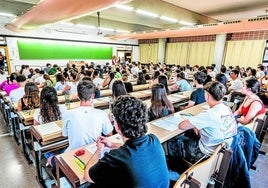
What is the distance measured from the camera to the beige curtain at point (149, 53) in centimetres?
1388

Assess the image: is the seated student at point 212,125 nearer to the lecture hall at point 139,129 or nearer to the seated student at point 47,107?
the lecture hall at point 139,129

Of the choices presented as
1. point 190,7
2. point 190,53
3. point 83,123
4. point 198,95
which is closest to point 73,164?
point 83,123

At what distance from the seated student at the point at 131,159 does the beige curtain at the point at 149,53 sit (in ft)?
43.1

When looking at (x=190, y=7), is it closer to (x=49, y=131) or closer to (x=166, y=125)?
(x=166, y=125)

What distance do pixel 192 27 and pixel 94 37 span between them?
825cm

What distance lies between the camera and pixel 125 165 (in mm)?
948

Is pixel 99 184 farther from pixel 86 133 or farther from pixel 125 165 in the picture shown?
pixel 86 133

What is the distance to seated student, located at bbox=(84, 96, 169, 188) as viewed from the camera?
3.14ft

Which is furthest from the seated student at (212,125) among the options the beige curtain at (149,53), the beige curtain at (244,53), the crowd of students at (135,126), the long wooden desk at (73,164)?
the beige curtain at (149,53)

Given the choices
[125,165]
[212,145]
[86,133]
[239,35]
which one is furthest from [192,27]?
[125,165]

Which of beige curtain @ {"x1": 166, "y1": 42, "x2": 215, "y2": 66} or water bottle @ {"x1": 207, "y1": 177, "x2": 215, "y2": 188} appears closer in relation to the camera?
water bottle @ {"x1": 207, "y1": 177, "x2": 215, "y2": 188}

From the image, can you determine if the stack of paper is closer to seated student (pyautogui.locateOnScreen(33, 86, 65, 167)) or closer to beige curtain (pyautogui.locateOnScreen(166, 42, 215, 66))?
seated student (pyautogui.locateOnScreen(33, 86, 65, 167))

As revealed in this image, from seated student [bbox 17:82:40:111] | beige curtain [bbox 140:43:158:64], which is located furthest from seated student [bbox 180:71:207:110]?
beige curtain [bbox 140:43:158:64]

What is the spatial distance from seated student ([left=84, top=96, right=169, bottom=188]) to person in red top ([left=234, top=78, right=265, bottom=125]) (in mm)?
2088
